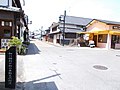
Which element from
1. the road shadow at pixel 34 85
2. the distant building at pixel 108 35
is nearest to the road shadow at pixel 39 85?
the road shadow at pixel 34 85

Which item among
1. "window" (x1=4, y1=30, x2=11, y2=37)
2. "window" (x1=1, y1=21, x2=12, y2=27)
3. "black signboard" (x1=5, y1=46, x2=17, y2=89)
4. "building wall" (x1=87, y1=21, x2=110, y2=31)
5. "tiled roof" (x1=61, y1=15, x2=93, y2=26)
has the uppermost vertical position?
"tiled roof" (x1=61, y1=15, x2=93, y2=26)

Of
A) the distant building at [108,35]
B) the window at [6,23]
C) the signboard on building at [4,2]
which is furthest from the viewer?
the distant building at [108,35]

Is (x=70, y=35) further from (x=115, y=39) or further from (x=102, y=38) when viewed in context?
(x=115, y=39)

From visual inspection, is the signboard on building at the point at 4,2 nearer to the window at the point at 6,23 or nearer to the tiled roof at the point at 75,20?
the window at the point at 6,23

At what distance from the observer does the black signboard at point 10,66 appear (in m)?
5.38

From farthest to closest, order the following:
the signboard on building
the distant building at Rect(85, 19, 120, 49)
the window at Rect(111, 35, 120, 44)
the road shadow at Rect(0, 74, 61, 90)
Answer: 1. the window at Rect(111, 35, 120, 44)
2. the distant building at Rect(85, 19, 120, 49)
3. the signboard on building
4. the road shadow at Rect(0, 74, 61, 90)

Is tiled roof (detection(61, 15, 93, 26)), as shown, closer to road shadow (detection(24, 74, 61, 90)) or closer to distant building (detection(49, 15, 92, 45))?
distant building (detection(49, 15, 92, 45))

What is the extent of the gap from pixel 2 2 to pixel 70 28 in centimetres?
2457

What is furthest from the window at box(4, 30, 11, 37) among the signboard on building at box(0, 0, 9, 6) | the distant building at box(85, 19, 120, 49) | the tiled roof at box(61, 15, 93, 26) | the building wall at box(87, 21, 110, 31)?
the tiled roof at box(61, 15, 93, 26)

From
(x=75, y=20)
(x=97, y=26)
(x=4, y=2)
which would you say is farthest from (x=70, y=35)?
(x=4, y=2)

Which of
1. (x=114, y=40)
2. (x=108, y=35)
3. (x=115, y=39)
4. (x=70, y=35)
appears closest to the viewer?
(x=108, y=35)

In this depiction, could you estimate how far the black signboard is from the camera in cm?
538

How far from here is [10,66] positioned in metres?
5.42

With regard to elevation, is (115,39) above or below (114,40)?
above
